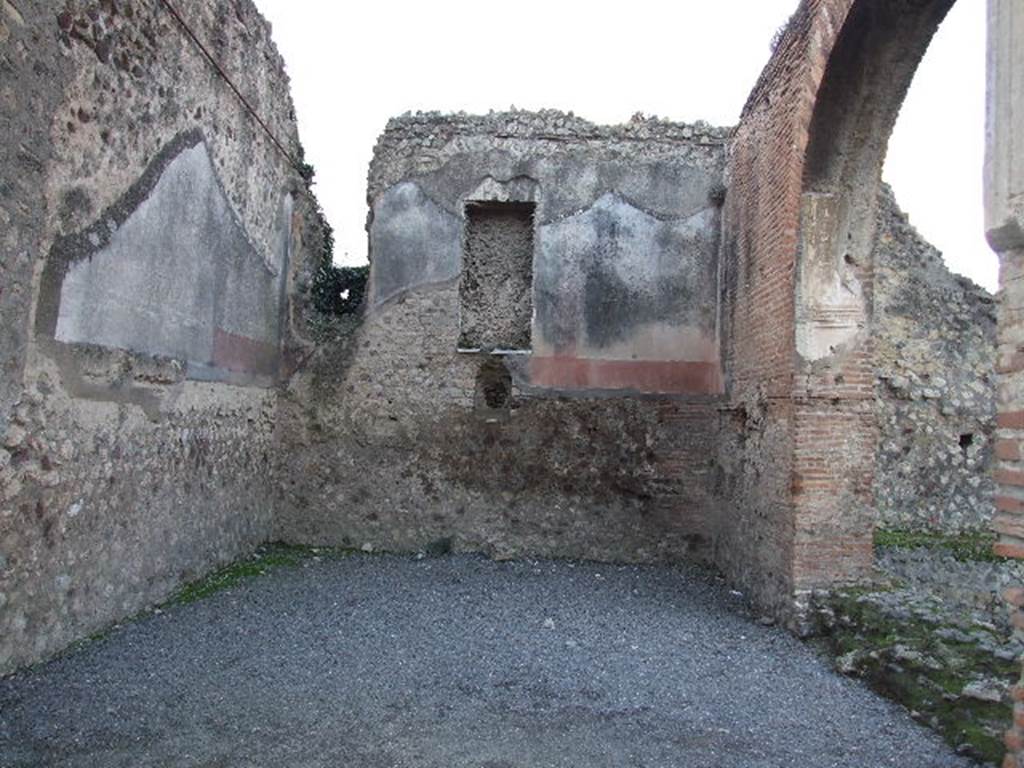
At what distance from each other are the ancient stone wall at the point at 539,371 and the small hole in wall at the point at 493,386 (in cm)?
1

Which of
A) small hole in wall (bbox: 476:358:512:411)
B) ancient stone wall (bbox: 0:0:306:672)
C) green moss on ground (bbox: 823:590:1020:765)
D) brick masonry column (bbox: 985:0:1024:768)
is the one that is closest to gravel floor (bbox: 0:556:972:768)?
green moss on ground (bbox: 823:590:1020:765)

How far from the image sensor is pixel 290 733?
10.9ft

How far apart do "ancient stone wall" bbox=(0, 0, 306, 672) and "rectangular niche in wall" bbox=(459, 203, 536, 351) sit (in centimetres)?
201

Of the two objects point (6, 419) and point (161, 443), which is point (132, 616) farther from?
point (6, 419)

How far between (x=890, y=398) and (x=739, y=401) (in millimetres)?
2831

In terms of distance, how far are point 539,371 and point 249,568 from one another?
3002 millimetres

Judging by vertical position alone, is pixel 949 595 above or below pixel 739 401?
below

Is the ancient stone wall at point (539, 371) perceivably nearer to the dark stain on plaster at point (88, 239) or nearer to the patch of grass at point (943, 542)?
the patch of grass at point (943, 542)

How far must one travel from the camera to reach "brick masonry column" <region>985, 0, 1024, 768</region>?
9.07ft

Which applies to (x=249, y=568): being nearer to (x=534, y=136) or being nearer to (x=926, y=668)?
(x=534, y=136)

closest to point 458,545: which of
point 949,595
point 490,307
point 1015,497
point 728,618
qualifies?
point 490,307

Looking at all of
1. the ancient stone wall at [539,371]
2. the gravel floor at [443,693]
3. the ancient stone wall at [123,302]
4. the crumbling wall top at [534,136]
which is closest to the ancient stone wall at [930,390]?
the ancient stone wall at [539,371]

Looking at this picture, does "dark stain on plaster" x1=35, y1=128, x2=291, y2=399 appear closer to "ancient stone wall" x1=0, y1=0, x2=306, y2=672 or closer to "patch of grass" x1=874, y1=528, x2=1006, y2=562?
"ancient stone wall" x1=0, y1=0, x2=306, y2=672

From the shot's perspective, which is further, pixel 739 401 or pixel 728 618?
pixel 739 401
